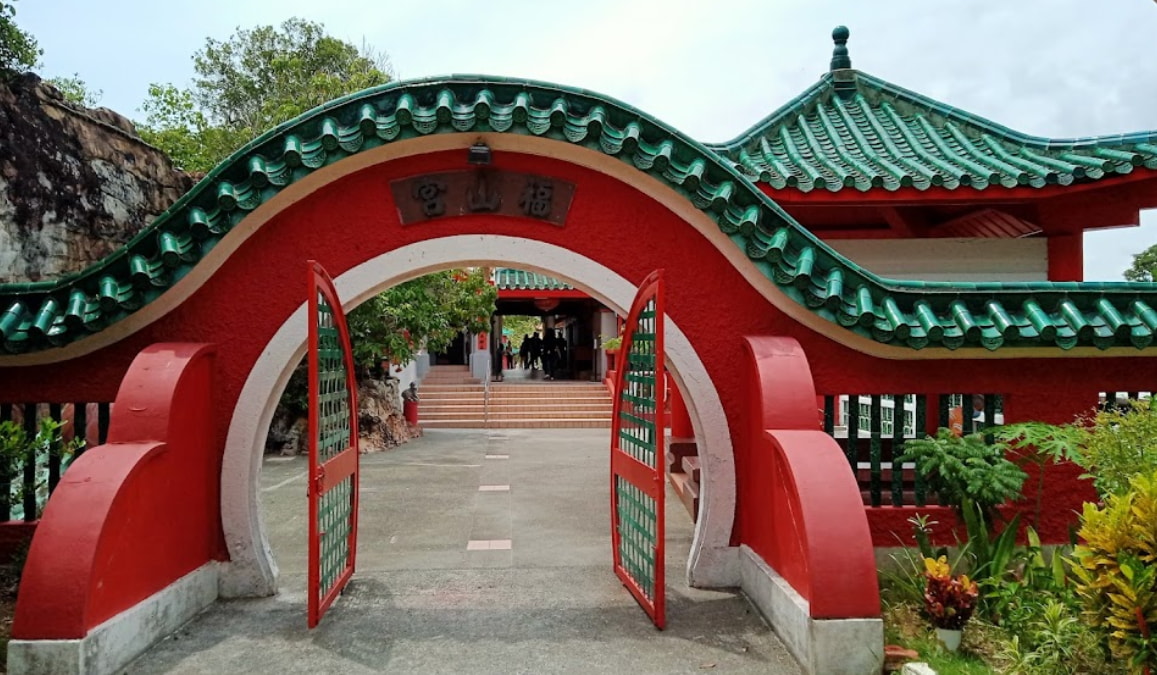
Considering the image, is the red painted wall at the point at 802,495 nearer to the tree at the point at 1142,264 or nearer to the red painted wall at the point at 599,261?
the red painted wall at the point at 599,261

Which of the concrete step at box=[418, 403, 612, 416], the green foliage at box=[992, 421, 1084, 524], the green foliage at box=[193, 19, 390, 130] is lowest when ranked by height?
the concrete step at box=[418, 403, 612, 416]

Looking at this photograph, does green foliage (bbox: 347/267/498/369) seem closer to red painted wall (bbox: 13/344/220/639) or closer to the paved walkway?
the paved walkway

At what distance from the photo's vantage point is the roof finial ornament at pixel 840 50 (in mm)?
8289

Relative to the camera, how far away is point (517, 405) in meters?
19.5

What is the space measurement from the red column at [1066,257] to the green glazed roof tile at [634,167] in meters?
1.26

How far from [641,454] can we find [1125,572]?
111 inches

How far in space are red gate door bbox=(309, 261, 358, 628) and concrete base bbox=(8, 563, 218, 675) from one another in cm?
86

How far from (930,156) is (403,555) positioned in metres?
5.88

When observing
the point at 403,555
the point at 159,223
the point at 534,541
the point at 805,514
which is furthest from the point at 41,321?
the point at 805,514

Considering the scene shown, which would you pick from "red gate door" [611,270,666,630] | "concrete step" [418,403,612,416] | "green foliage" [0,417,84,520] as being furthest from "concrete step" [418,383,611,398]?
"green foliage" [0,417,84,520]

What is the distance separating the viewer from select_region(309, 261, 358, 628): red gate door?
14.8 feet

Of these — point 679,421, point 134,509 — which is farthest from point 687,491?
point 134,509

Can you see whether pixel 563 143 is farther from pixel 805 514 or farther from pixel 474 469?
pixel 474 469

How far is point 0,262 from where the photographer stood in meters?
8.35
